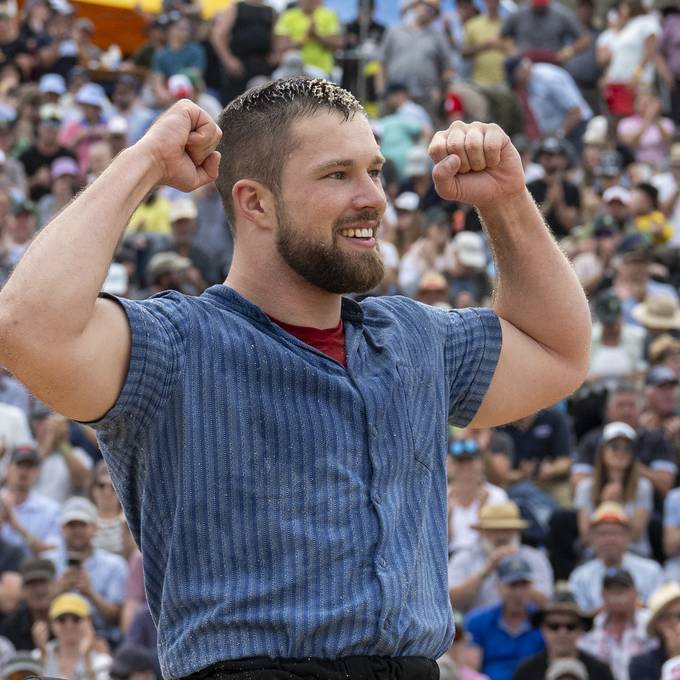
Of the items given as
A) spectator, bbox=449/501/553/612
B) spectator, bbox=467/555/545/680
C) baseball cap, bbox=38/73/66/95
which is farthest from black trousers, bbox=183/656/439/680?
baseball cap, bbox=38/73/66/95

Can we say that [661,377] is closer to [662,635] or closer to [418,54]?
[662,635]

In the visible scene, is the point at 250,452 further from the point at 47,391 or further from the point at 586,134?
the point at 586,134

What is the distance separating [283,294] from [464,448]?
5.93 meters

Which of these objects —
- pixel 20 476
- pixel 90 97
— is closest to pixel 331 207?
pixel 20 476

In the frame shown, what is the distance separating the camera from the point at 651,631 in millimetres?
7957

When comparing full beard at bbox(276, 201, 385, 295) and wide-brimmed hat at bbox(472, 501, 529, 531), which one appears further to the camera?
wide-brimmed hat at bbox(472, 501, 529, 531)

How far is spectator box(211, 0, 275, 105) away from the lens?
16594mm

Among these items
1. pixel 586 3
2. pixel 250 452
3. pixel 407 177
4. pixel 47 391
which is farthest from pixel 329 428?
pixel 586 3

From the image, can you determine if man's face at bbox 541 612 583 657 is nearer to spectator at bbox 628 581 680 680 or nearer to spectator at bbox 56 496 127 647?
spectator at bbox 628 581 680 680

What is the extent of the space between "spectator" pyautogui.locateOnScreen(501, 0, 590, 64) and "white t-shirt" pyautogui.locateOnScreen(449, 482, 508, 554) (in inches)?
331

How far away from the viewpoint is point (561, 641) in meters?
7.82

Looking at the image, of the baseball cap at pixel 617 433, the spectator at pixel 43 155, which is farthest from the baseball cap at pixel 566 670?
the spectator at pixel 43 155

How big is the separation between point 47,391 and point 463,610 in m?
6.14

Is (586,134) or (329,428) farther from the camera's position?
(586,134)
